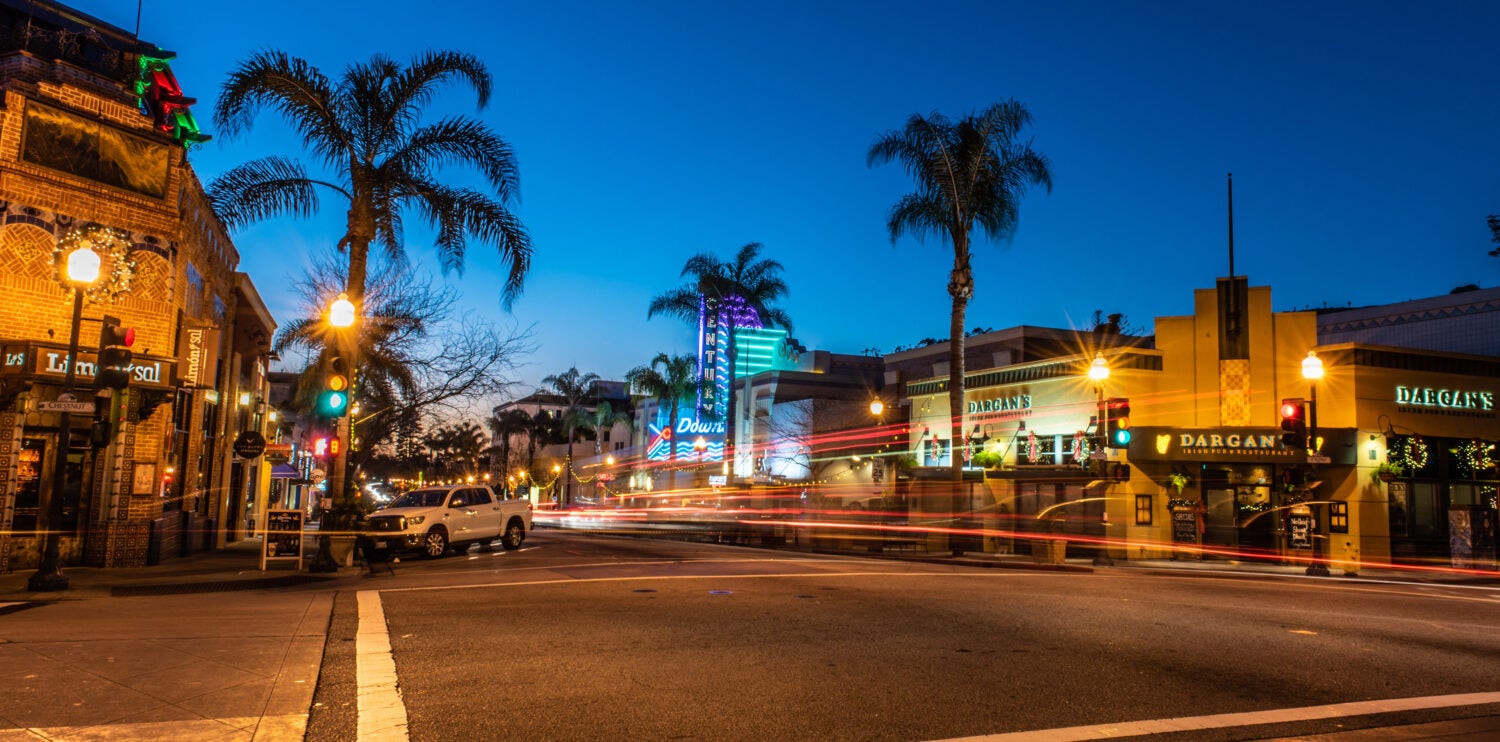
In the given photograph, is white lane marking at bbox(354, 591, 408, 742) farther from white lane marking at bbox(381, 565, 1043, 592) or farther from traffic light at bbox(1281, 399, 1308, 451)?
traffic light at bbox(1281, 399, 1308, 451)

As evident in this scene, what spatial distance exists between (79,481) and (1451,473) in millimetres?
33726

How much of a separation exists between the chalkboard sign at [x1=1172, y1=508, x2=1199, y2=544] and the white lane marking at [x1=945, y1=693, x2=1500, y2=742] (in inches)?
849

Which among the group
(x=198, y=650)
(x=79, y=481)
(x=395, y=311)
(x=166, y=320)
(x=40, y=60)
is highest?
(x=40, y=60)

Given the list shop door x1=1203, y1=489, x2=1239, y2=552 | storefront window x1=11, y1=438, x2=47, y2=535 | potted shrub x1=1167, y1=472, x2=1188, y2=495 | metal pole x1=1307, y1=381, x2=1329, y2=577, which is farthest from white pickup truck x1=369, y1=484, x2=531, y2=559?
shop door x1=1203, y1=489, x2=1239, y2=552

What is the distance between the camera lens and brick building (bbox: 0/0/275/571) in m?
16.0

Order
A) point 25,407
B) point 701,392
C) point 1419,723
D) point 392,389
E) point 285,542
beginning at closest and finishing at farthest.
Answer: point 1419,723, point 25,407, point 285,542, point 392,389, point 701,392

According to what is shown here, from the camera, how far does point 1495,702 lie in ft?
25.3

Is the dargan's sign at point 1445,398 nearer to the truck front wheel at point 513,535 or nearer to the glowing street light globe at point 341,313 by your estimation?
the truck front wheel at point 513,535

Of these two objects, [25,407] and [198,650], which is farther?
[25,407]

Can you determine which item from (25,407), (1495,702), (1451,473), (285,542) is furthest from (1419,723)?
(1451,473)

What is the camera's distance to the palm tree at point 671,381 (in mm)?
56594

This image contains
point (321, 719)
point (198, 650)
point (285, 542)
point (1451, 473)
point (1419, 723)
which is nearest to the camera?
point (321, 719)

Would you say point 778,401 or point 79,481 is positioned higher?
point 778,401

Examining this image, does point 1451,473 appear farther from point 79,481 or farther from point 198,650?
point 79,481
